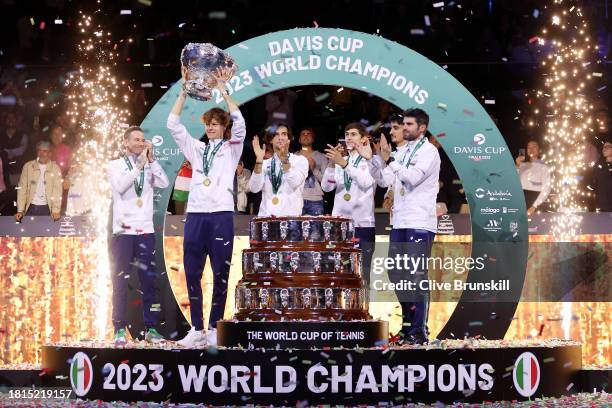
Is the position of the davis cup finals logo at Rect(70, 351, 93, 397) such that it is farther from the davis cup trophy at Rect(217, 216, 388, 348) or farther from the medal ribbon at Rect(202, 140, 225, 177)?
the medal ribbon at Rect(202, 140, 225, 177)

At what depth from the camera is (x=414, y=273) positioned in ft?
29.1

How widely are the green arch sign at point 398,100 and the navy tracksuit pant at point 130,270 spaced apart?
76 centimetres

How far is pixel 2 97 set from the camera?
13.3m

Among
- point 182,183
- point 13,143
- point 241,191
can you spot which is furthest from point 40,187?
point 241,191

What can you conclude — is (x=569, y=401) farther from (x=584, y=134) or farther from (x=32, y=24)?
(x=32, y=24)

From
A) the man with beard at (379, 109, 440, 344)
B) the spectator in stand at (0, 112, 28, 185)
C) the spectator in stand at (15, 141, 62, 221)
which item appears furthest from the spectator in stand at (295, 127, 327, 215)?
the spectator in stand at (0, 112, 28, 185)

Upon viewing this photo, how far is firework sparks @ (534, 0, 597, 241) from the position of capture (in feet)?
41.5

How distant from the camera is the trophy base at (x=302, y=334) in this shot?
732cm

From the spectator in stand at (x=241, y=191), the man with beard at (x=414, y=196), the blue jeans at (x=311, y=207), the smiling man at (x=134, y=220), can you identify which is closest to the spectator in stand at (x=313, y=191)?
the blue jeans at (x=311, y=207)

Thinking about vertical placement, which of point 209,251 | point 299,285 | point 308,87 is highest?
point 308,87

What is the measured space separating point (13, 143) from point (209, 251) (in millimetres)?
5251

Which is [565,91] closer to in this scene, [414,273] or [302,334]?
[414,273]

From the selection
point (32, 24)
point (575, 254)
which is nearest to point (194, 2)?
point (32, 24)

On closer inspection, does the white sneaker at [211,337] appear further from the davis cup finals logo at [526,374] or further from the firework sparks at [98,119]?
the firework sparks at [98,119]
